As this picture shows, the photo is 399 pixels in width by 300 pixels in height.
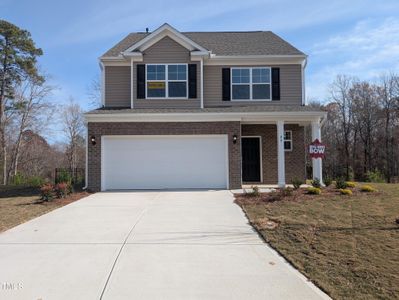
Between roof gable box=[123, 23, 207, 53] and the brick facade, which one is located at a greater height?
roof gable box=[123, 23, 207, 53]

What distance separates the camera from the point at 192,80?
1725 cm

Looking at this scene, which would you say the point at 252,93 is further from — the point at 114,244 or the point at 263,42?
the point at 114,244

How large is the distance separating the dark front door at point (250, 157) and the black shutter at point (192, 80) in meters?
3.32

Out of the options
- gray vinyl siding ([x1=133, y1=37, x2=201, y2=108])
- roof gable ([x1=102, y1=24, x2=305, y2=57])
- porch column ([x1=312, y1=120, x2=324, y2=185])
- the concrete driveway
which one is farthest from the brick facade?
the concrete driveway

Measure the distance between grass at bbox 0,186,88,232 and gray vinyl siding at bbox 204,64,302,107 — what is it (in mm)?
7319

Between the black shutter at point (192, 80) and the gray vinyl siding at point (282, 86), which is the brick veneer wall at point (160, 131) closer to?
the black shutter at point (192, 80)

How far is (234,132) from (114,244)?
9572mm

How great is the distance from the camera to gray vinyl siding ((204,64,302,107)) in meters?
17.6

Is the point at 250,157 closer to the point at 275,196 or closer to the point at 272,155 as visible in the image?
the point at 272,155

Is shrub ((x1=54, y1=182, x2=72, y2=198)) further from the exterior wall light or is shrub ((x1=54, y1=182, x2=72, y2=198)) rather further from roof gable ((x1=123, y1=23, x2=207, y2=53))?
roof gable ((x1=123, y1=23, x2=207, y2=53))

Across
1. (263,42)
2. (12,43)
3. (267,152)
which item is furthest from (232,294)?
(12,43)

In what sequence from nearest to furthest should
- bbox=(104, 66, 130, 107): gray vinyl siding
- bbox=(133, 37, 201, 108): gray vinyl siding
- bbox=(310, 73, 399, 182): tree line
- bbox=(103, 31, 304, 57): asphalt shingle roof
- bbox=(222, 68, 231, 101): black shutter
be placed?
bbox=(133, 37, 201, 108): gray vinyl siding → bbox=(222, 68, 231, 101): black shutter → bbox=(104, 66, 130, 107): gray vinyl siding → bbox=(103, 31, 304, 57): asphalt shingle roof → bbox=(310, 73, 399, 182): tree line

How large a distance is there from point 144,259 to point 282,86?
44.0 feet

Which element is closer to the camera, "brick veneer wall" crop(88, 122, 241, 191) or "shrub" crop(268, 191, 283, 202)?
"shrub" crop(268, 191, 283, 202)
